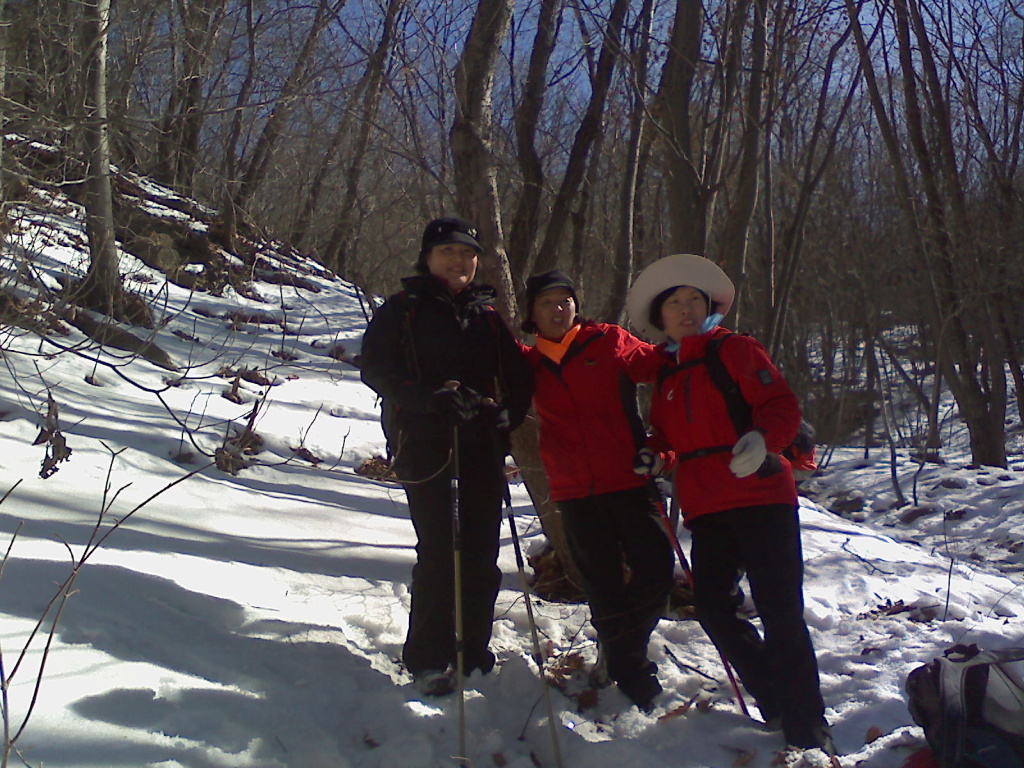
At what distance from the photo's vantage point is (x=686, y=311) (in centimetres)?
288

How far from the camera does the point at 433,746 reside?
8.41 ft

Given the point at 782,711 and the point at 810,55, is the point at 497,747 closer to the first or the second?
the point at 782,711

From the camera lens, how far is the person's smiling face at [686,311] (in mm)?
2879

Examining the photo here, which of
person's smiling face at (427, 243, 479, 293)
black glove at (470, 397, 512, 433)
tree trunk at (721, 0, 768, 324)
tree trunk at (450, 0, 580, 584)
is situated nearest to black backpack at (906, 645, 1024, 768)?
black glove at (470, 397, 512, 433)

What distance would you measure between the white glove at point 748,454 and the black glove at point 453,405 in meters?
0.90

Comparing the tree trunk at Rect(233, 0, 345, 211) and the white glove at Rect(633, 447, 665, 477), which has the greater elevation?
the tree trunk at Rect(233, 0, 345, 211)

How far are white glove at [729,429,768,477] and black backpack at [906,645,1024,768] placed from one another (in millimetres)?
842

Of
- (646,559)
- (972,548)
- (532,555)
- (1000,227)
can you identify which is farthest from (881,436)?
(646,559)

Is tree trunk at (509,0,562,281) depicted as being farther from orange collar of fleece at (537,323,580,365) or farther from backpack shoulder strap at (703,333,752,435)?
backpack shoulder strap at (703,333,752,435)

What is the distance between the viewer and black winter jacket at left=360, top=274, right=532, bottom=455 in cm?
278

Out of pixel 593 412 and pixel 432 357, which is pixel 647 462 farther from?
pixel 432 357

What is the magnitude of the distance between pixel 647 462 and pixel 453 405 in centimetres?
73

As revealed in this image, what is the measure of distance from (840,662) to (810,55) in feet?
18.7

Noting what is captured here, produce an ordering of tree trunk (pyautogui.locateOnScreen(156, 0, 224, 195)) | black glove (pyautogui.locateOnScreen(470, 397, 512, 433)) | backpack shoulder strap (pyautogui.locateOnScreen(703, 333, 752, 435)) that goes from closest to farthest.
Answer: backpack shoulder strap (pyautogui.locateOnScreen(703, 333, 752, 435)) < black glove (pyautogui.locateOnScreen(470, 397, 512, 433)) < tree trunk (pyautogui.locateOnScreen(156, 0, 224, 195))
